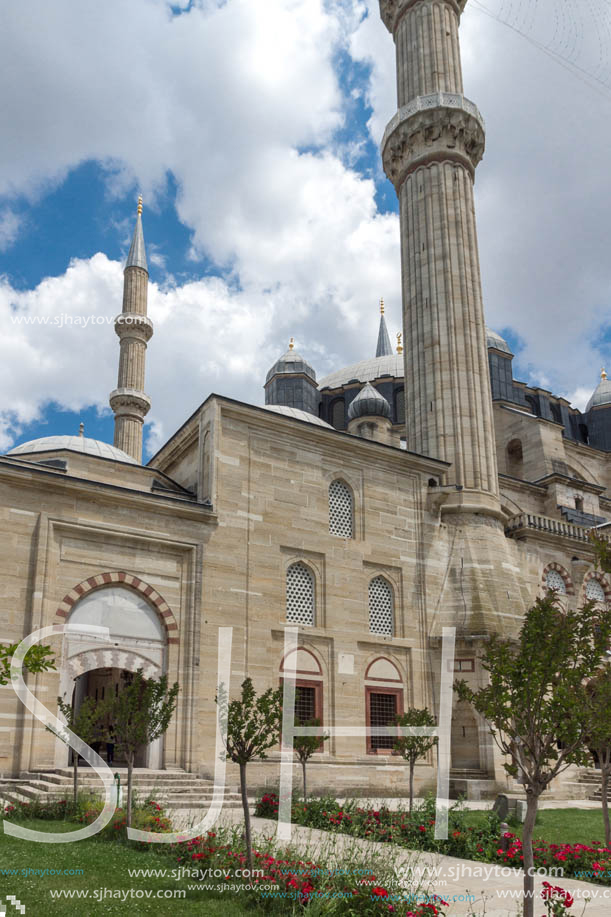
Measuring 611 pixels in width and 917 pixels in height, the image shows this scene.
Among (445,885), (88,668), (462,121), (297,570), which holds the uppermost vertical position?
(462,121)

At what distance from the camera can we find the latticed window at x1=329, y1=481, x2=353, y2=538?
18203 millimetres

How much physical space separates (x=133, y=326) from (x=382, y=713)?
17.6m

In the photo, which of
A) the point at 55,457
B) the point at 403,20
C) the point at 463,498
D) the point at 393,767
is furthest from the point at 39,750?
the point at 403,20

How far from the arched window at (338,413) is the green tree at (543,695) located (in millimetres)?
30137

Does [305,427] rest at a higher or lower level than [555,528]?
higher

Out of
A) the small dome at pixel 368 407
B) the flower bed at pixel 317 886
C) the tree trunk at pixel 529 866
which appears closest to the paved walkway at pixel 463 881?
the flower bed at pixel 317 886

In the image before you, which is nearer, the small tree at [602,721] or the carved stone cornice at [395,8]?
the small tree at [602,721]

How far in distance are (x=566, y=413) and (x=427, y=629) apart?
2149 centimetres

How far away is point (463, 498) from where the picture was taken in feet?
66.8

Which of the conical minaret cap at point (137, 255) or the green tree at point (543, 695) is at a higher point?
the conical minaret cap at point (137, 255)

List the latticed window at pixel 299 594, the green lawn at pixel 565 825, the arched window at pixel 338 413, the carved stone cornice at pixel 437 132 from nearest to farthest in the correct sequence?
the green lawn at pixel 565 825, the latticed window at pixel 299 594, the carved stone cornice at pixel 437 132, the arched window at pixel 338 413

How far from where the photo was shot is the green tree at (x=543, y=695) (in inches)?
258

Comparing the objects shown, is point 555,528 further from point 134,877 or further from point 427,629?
point 134,877

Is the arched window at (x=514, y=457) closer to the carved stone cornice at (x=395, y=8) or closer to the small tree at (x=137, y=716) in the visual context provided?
the carved stone cornice at (x=395, y=8)
